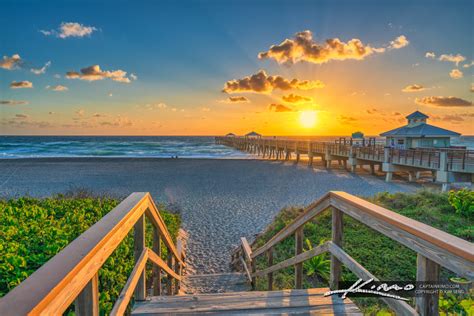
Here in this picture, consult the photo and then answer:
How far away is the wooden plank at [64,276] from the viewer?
75 cm

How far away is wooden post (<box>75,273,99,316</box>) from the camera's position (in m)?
1.12

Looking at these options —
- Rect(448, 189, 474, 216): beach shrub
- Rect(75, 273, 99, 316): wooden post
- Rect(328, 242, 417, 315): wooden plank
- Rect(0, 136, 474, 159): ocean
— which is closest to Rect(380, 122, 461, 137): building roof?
Rect(448, 189, 474, 216): beach shrub

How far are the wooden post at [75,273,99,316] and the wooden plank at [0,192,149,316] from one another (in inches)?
2.8

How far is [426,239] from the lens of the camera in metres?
1.23

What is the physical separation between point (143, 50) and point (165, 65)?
9.87 feet

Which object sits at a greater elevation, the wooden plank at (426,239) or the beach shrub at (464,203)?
the wooden plank at (426,239)

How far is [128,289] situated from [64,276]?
0.97 m

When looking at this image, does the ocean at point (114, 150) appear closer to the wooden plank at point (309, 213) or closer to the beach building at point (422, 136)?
the beach building at point (422, 136)

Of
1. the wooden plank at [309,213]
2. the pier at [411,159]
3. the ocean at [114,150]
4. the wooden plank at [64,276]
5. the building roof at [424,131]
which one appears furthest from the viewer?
the ocean at [114,150]

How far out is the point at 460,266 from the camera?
106 centimetres

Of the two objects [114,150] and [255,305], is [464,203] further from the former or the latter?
[114,150]

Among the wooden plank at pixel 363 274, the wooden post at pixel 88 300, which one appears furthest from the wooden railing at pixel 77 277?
the wooden plank at pixel 363 274

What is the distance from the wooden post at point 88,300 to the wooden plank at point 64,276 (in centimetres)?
7

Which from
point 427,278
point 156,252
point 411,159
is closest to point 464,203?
point 427,278
